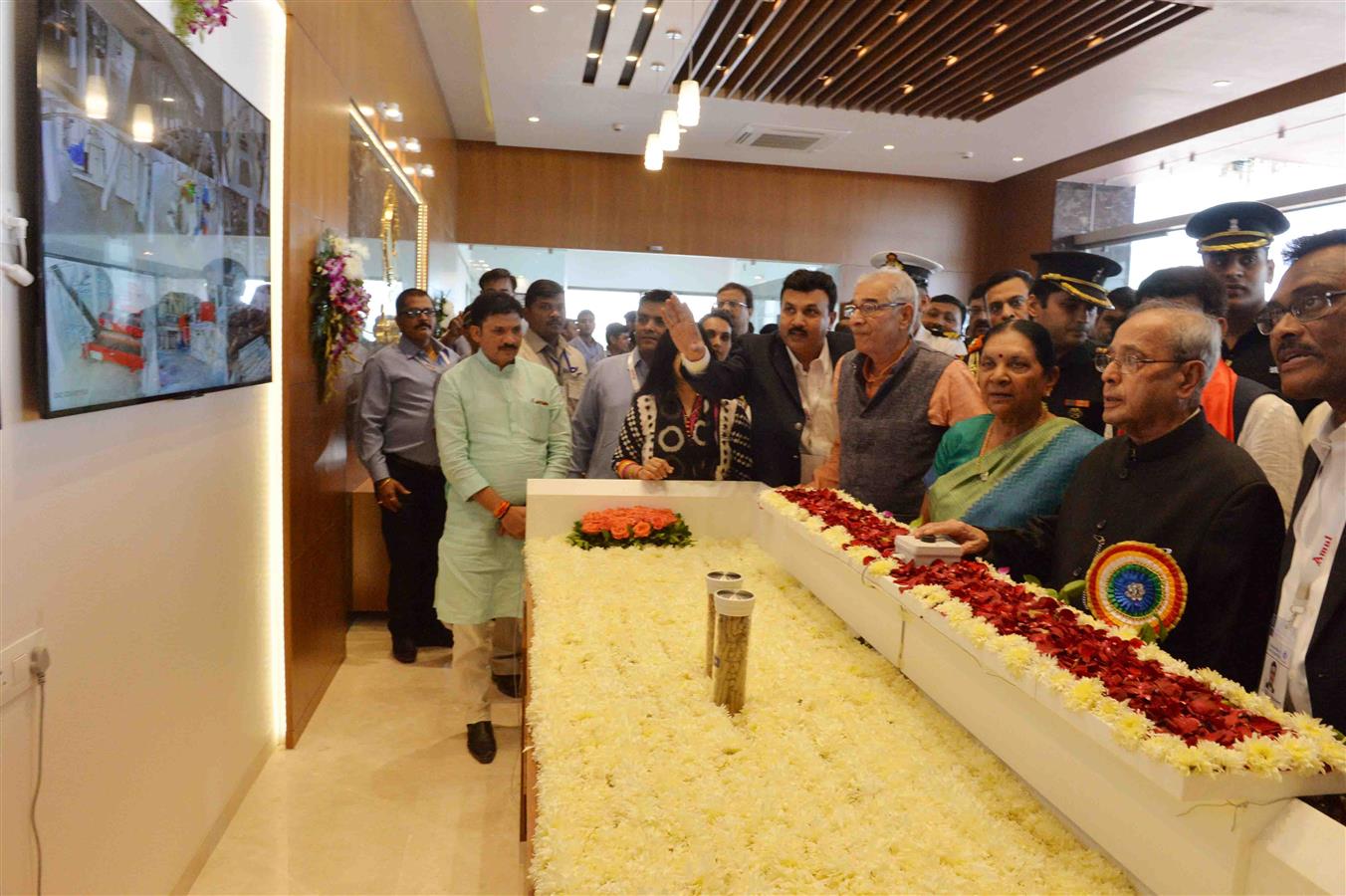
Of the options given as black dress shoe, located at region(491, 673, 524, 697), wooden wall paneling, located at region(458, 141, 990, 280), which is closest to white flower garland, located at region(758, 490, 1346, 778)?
black dress shoe, located at region(491, 673, 524, 697)

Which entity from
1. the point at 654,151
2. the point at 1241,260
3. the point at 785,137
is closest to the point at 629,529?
the point at 1241,260

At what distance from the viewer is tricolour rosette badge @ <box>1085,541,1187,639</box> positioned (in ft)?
4.77

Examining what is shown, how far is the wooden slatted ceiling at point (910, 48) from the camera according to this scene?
5.25 meters

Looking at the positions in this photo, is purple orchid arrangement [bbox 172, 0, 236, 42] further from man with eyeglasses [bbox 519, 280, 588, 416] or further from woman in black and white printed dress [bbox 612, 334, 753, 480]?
man with eyeglasses [bbox 519, 280, 588, 416]

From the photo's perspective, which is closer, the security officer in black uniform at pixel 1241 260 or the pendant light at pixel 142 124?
the pendant light at pixel 142 124

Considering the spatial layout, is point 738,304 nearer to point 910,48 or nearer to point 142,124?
point 910,48

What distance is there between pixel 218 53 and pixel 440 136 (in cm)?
535

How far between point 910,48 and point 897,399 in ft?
13.6

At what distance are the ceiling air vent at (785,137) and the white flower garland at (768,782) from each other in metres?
6.83

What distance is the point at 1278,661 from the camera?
4.36ft

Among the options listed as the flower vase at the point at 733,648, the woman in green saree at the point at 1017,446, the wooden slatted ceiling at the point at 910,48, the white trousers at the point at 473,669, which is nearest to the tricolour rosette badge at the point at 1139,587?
the woman in green saree at the point at 1017,446

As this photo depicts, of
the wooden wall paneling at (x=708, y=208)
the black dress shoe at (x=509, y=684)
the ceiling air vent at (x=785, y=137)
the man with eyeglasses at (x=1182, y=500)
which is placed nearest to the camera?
the man with eyeglasses at (x=1182, y=500)

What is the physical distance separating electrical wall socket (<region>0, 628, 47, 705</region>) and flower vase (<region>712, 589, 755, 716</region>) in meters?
1.25

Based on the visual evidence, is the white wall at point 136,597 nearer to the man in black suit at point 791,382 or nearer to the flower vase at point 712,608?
the flower vase at point 712,608
